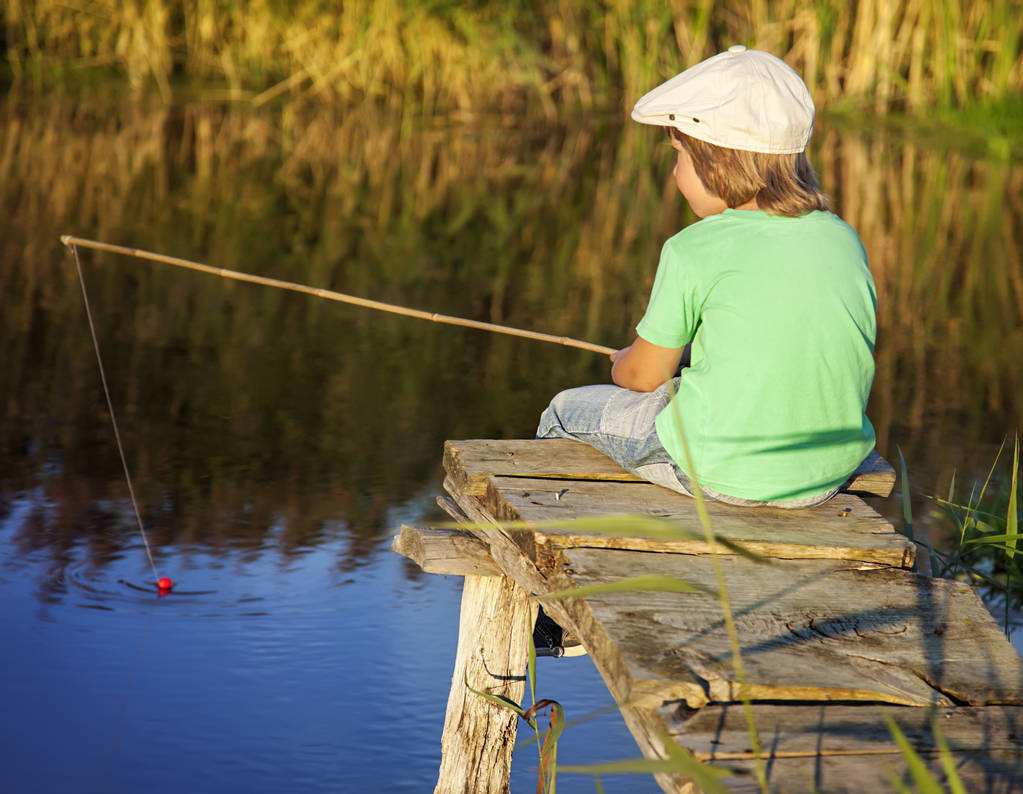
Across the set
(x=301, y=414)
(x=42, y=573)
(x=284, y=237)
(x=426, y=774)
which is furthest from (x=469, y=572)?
(x=284, y=237)

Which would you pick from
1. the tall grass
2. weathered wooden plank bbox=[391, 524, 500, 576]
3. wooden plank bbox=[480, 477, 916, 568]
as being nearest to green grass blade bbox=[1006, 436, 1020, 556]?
wooden plank bbox=[480, 477, 916, 568]

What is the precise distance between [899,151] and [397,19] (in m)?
3.76

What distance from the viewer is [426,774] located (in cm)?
315

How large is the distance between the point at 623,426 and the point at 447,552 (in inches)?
14.6

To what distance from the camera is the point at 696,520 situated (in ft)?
8.73

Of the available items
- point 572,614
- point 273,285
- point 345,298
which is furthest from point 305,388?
point 572,614

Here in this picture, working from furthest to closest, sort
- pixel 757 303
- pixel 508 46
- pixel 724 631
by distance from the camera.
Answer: pixel 508 46 < pixel 757 303 < pixel 724 631

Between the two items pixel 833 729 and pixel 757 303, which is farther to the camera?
pixel 757 303

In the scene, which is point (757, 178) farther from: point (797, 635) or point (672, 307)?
point (797, 635)

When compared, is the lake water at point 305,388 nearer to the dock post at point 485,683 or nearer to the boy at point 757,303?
the dock post at point 485,683

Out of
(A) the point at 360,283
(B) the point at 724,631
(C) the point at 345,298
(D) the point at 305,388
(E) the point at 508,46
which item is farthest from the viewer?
(E) the point at 508,46

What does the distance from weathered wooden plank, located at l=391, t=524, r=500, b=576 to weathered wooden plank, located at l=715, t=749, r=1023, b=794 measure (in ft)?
3.34

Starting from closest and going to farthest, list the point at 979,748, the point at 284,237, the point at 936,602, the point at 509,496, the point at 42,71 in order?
the point at 979,748 → the point at 936,602 → the point at 509,496 → the point at 284,237 → the point at 42,71

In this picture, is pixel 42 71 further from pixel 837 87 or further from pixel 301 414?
pixel 301 414
